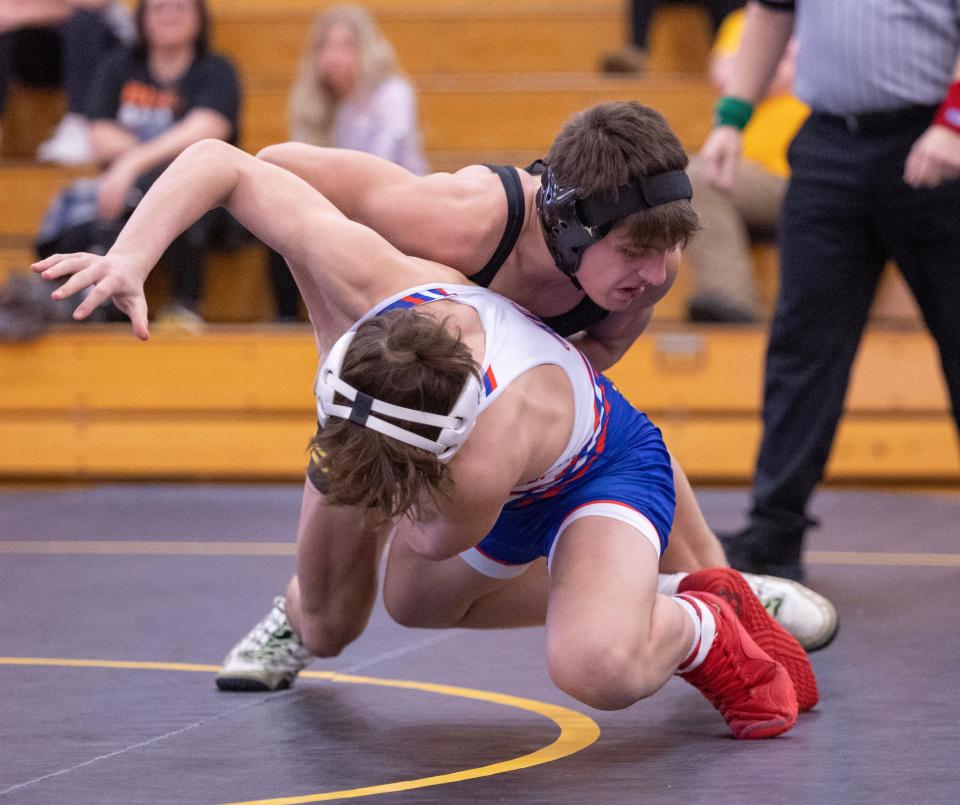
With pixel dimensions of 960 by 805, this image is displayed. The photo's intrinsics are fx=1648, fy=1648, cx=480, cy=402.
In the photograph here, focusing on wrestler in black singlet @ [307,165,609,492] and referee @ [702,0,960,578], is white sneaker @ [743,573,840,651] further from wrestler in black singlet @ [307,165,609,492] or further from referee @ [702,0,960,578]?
referee @ [702,0,960,578]

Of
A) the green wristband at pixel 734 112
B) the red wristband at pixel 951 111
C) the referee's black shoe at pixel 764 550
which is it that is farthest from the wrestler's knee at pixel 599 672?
the green wristband at pixel 734 112

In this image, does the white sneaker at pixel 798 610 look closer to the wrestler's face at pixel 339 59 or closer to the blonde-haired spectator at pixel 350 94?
the blonde-haired spectator at pixel 350 94

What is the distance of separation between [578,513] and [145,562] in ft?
6.69

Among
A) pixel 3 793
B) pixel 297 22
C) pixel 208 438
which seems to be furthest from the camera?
pixel 297 22

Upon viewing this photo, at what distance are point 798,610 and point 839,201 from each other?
1.03 metres

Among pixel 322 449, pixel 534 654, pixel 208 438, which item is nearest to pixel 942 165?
pixel 534 654

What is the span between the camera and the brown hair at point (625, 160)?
221cm

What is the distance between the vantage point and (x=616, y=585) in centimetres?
226

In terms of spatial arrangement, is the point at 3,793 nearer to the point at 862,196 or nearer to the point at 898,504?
the point at 862,196

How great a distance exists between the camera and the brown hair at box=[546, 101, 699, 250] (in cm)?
221

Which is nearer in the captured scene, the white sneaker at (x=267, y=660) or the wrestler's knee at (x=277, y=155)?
the wrestler's knee at (x=277, y=155)

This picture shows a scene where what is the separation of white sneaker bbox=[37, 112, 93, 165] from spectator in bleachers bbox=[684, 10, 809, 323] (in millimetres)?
2557

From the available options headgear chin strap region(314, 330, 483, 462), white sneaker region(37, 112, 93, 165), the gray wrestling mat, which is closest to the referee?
the gray wrestling mat

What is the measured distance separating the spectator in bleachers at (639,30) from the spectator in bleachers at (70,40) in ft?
6.47
